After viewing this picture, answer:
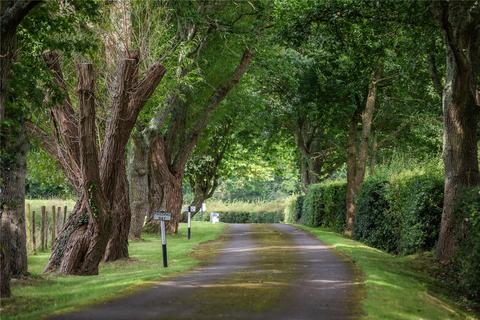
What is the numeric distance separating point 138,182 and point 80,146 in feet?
44.2

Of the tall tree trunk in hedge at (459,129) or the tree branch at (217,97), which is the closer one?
the tall tree trunk in hedge at (459,129)

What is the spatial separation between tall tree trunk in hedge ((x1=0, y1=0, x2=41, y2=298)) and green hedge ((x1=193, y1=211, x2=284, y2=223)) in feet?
186

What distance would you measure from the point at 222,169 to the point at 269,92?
62.7 ft

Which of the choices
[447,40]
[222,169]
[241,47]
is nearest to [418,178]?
[447,40]

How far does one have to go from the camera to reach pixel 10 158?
35.2 feet

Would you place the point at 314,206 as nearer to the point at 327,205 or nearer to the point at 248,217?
the point at 327,205

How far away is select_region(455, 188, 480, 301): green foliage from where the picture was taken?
1492cm

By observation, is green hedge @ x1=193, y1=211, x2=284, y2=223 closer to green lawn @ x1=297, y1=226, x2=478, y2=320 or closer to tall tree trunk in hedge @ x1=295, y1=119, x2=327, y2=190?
tall tree trunk in hedge @ x1=295, y1=119, x2=327, y2=190

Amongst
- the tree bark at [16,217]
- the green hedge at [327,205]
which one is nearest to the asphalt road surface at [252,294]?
the tree bark at [16,217]

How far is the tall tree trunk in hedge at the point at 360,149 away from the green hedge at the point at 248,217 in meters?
37.9

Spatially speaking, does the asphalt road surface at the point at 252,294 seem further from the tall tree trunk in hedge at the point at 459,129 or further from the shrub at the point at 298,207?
the shrub at the point at 298,207

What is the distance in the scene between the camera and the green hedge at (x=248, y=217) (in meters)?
73.8

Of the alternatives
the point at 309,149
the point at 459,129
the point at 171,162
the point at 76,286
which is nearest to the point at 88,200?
the point at 76,286

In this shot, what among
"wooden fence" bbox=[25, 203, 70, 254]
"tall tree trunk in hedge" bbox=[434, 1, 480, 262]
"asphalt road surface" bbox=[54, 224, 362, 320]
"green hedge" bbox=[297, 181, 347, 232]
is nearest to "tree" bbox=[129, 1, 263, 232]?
"wooden fence" bbox=[25, 203, 70, 254]
